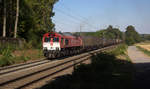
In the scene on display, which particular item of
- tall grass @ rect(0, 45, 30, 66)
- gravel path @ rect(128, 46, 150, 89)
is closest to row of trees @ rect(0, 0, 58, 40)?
tall grass @ rect(0, 45, 30, 66)

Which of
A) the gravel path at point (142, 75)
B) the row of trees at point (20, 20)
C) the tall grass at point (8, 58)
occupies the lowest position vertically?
the gravel path at point (142, 75)

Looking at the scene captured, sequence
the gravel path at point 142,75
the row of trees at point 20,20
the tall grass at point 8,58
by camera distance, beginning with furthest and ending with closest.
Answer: the row of trees at point 20,20 < the tall grass at point 8,58 < the gravel path at point 142,75

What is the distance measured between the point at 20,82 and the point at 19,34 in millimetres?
25028

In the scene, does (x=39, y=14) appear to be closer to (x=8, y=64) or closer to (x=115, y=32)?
(x=8, y=64)

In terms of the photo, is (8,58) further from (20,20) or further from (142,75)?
(20,20)

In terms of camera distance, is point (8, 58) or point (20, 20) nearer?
point (8, 58)

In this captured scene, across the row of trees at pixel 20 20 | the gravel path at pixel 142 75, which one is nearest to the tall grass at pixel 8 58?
the row of trees at pixel 20 20

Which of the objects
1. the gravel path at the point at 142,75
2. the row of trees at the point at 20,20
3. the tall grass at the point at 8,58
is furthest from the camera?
the row of trees at the point at 20,20

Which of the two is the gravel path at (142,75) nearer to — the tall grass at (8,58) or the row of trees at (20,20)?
the tall grass at (8,58)

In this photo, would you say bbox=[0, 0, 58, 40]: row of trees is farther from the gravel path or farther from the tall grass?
the gravel path

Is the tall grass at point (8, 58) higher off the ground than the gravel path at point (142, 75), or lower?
higher

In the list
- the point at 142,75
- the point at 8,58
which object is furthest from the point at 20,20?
the point at 142,75

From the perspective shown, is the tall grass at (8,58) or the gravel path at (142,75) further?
the tall grass at (8,58)

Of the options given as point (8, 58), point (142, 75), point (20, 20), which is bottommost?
point (142, 75)
